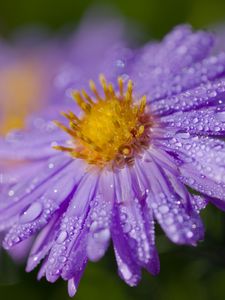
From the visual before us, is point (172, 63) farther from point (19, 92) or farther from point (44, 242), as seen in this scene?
point (19, 92)

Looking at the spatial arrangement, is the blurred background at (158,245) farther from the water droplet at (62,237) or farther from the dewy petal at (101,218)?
the water droplet at (62,237)

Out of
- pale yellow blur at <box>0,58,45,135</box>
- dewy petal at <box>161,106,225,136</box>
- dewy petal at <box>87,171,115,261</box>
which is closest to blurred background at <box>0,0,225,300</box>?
pale yellow blur at <box>0,58,45,135</box>

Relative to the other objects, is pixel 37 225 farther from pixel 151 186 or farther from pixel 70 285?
pixel 151 186

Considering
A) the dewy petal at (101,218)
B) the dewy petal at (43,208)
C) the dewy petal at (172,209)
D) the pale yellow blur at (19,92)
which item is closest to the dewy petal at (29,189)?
the dewy petal at (43,208)

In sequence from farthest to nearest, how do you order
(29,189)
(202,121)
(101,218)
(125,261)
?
(29,189) < (202,121) < (101,218) < (125,261)

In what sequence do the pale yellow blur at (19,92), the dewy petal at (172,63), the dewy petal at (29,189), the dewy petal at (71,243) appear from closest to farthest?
the dewy petal at (71,243) < the dewy petal at (29,189) < the dewy petal at (172,63) < the pale yellow blur at (19,92)

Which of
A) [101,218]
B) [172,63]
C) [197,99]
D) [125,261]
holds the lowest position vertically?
[125,261]

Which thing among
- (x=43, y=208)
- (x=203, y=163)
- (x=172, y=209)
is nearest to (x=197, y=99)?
(x=203, y=163)
